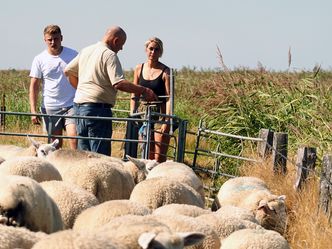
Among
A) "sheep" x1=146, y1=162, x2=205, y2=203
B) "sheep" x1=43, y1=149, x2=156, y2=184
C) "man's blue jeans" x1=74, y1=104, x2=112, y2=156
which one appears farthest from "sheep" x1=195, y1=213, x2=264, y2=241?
"man's blue jeans" x1=74, y1=104, x2=112, y2=156

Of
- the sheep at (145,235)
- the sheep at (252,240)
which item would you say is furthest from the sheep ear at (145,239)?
the sheep at (252,240)

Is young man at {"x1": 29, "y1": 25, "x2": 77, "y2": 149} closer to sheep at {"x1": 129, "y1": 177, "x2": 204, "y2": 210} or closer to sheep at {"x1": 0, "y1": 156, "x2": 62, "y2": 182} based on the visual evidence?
sheep at {"x1": 0, "y1": 156, "x2": 62, "y2": 182}

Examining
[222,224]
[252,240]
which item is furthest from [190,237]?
[222,224]

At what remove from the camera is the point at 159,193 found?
6754mm

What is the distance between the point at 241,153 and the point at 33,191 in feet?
21.8

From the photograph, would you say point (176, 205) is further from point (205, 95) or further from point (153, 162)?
point (205, 95)

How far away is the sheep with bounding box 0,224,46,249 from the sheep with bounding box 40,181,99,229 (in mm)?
1480

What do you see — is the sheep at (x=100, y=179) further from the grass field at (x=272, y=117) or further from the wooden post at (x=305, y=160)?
the wooden post at (x=305, y=160)

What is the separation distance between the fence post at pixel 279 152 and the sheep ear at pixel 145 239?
5.31 m

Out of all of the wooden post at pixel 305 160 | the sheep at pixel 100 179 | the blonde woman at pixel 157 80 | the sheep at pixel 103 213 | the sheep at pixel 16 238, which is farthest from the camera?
the blonde woman at pixel 157 80

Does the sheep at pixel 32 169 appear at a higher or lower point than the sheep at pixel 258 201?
higher

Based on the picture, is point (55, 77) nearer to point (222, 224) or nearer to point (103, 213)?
point (222, 224)

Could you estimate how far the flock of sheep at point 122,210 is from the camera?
15.0 feet

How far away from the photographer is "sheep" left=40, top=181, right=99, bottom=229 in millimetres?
6172
